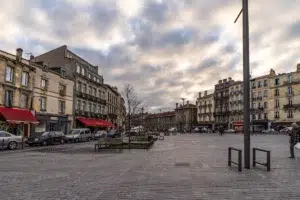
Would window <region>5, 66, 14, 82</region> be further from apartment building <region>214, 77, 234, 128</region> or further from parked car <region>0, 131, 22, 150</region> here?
apartment building <region>214, 77, 234, 128</region>

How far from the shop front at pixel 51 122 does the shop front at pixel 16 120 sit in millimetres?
2210

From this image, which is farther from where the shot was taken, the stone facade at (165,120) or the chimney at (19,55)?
the stone facade at (165,120)

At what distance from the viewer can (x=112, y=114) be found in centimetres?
7256

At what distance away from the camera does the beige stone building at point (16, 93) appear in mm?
31688

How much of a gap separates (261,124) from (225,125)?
1994cm

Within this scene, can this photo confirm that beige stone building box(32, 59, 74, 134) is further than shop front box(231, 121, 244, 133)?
No

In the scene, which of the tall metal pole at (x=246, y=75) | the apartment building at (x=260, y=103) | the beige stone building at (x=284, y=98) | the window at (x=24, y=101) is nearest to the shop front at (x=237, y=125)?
the apartment building at (x=260, y=103)

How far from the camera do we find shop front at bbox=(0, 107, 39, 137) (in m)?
30.9

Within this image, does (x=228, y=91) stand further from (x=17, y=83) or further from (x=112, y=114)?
(x=17, y=83)

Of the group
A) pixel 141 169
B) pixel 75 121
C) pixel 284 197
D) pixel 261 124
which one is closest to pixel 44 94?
pixel 75 121

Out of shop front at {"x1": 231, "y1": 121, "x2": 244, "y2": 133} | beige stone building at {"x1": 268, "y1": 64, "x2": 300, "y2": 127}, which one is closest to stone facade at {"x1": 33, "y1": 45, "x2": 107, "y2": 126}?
beige stone building at {"x1": 268, "y1": 64, "x2": 300, "y2": 127}

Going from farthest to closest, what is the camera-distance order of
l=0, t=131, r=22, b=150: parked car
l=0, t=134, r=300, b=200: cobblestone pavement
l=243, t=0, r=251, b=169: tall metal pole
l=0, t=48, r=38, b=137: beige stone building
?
1. l=0, t=48, r=38, b=137: beige stone building
2. l=0, t=131, r=22, b=150: parked car
3. l=243, t=0, r=251, b=169: tall metal pole
4. l=0, t=134, r=300, b=200: cobblestone pavement

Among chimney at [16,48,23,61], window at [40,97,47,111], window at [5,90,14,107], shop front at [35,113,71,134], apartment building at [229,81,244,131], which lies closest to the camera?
window at [5,90,14,107]

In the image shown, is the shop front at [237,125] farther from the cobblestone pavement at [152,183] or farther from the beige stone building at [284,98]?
the cobblestone pavement at [152,183]
